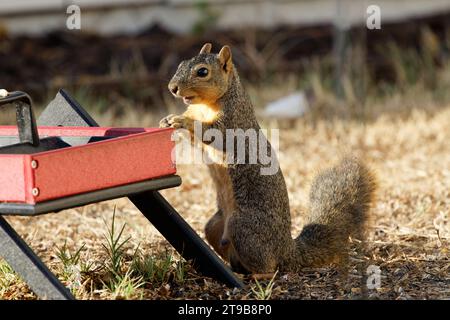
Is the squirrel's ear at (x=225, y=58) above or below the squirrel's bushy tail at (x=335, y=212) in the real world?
above

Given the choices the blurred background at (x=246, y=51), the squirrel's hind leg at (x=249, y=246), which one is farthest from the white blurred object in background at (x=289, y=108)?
the squirrel's hind leg at (x=249, y=246)

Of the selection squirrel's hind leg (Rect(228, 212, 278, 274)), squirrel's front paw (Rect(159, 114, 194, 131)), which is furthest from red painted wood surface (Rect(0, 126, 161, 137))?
squirrel's hind leg (Rect(228, 212, 278, 274))

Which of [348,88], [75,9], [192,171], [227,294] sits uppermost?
[75,9]

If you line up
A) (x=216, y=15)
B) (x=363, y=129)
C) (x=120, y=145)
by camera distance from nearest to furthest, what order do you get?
(x=120, y=145)
(x=363, y=129)
(x=216, y=15)

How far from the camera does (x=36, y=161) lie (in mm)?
3328

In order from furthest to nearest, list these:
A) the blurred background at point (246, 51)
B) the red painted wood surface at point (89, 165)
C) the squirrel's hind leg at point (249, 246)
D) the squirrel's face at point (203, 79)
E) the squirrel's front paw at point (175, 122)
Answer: the blurred background at point (246, 51), the squirrel's face at point (203, 79), the squirrel's hind leg at point (249, 246), the squirrel's front paw at point (175, 122), the red painted wood surface at point (89, 165)

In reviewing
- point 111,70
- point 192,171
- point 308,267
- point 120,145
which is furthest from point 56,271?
point 111,70

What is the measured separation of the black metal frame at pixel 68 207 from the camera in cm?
340

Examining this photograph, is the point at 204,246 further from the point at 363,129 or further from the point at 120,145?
the point at 363,129

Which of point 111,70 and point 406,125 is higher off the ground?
point 111,70

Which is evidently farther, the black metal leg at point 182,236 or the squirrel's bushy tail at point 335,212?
the squirrel's bushy tail at point 335,212

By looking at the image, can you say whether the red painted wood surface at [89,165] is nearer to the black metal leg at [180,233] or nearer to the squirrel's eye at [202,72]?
the black metal leg at [180,233]

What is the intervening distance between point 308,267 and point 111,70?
615 centimetres

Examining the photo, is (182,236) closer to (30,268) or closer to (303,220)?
(30,268)
